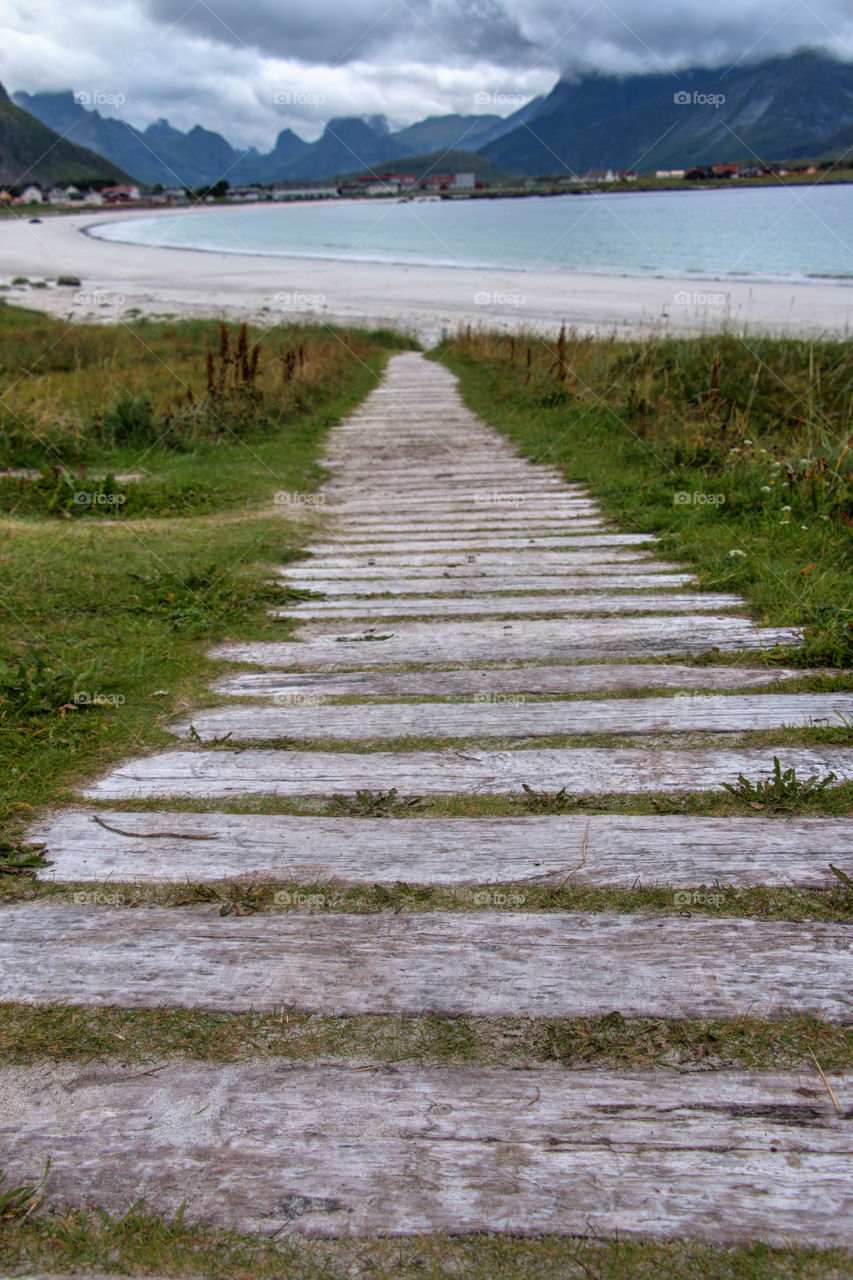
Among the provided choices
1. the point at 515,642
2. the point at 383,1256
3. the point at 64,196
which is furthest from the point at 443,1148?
the point at 64,196

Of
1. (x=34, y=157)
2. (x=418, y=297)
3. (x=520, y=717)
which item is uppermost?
(x=34, y=157)

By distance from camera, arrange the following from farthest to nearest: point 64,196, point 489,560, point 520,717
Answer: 1. point 64,196
2. point 489,560
3. point 520,717

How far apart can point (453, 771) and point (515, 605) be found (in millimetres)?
1932

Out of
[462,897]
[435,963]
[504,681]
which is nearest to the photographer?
[435,963]

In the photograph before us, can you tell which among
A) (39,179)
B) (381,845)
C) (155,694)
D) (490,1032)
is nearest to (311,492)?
(155,694)

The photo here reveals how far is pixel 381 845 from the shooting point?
7.91 ft

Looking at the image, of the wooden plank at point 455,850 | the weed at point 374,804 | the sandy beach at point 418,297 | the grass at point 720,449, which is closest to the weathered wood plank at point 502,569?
the grass at point 720,449

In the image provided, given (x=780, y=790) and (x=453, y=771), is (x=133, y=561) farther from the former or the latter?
(x=780, y=790)

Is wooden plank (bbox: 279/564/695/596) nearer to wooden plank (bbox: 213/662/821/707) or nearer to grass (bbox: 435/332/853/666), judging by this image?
grass (bbox: 435/332/853/666)

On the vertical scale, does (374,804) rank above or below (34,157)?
below

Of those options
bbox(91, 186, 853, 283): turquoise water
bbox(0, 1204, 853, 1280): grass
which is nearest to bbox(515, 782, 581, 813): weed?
bbox(0, 1204, 853, 1280): grass

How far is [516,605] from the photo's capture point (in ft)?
15.2

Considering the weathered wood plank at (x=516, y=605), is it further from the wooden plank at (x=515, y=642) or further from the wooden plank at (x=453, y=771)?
the wooden plank at (x=453, y=771)

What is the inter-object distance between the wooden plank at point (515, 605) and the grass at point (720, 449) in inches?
11.3
